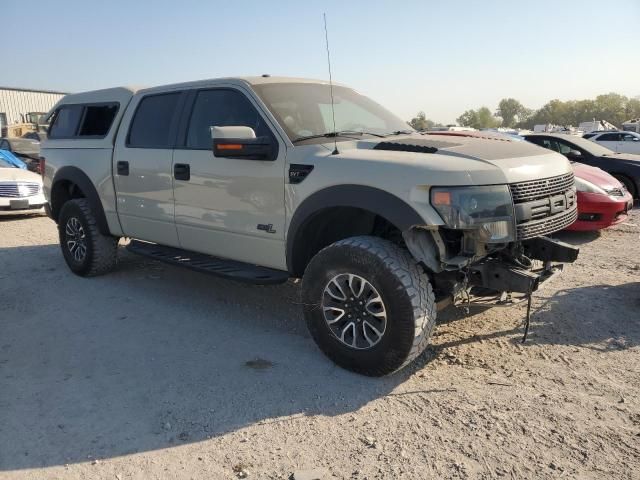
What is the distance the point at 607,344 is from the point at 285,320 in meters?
2.53

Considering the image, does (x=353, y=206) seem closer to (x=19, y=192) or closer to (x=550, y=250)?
(x=550, y=250)

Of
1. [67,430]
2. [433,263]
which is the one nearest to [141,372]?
[67,430]

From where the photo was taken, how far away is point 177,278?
19.1 feet

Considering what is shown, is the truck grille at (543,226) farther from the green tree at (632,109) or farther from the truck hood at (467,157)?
the green tree at (632,109)

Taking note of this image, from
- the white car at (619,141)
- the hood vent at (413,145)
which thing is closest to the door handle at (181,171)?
the hood vent at (413,145)

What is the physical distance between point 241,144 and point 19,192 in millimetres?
7982

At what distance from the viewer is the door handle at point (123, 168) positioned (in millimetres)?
5059

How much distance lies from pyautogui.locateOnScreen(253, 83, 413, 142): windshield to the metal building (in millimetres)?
42695

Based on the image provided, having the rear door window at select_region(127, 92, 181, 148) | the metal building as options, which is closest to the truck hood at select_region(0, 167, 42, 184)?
the rear door window at select_region(127, 92, 181, 148)

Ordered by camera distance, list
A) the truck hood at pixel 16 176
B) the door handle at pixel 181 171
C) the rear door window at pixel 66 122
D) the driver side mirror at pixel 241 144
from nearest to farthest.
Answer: the driver side mirror at pixel 241 144
the door handle at pixel 181 171
the rear door window at pixel 66 122
the truck hood at pixel 16 176

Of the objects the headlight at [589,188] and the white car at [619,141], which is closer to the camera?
the headlight at [589,188]

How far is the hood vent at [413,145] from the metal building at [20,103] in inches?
1722

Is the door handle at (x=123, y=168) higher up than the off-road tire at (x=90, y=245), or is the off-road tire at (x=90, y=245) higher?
the door handle at (x=123, y=168)

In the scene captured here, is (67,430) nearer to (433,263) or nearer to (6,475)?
(6,475)
